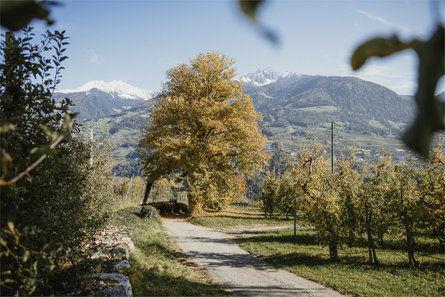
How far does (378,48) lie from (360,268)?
473 inches

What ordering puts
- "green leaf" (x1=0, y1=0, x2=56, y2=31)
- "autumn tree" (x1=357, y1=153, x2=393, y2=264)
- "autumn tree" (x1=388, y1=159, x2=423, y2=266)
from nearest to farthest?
"green leaf" (x1=0, y1=0, x2=56, y2=31), "autumn tree" (x1=388, y1=159, x2=423, y2=266), "autumn tree" (x1=357, y1=153, x2=393, y2=264)

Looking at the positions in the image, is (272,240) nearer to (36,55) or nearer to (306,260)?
(306,260)

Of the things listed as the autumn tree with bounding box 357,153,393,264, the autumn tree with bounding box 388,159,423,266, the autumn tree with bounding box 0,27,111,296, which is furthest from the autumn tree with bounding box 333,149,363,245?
the autumn tree with bounding box 0,27,111,296

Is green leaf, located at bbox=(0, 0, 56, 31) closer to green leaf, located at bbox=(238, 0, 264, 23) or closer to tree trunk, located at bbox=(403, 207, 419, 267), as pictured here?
green leaf, located at bbox=(238, 0, 264, 23)

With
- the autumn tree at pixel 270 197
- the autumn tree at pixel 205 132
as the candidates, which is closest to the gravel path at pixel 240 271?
the autumn tree at pixel 205 132

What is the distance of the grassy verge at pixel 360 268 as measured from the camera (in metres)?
8.34

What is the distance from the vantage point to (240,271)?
1058cm

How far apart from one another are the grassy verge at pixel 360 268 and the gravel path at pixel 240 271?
1.74ft

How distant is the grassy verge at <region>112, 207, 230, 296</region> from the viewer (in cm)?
706

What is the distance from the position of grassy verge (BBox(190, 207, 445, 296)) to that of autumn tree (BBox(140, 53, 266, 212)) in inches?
269

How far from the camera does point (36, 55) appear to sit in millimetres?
3006

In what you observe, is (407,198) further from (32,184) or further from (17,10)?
(17,10)

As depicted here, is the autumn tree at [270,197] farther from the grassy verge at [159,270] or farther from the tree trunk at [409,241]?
the tree trunk at [409,241]

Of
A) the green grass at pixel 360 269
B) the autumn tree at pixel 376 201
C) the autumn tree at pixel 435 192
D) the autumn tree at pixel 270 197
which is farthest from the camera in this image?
the autumn tree at pixel 270 197
